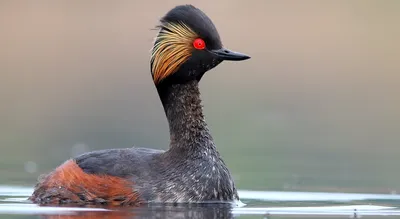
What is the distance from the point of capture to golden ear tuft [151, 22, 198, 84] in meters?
14.3

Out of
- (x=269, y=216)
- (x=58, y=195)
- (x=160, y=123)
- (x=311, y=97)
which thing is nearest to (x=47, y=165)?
(x=58, y=195)

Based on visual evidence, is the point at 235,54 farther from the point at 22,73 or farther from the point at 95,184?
the point at 22,73

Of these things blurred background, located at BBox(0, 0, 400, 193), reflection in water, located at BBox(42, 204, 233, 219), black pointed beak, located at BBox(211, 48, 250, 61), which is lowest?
reflection in water, located at BBox(42, 204, 233, 219)

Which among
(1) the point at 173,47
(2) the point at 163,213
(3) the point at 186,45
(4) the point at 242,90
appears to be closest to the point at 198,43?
(3) the point at 186,45

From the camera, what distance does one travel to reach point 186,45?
47.0ft

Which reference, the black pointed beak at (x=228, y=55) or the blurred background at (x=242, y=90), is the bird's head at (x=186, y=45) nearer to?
the black pointed beak at (x=228, y=55)

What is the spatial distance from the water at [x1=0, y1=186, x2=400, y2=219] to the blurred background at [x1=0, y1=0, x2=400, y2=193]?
1016 millimetres

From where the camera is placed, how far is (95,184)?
548 inches

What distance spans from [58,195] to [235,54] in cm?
271

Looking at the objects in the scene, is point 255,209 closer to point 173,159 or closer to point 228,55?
point 173,159

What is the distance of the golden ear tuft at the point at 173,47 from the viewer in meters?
14.3

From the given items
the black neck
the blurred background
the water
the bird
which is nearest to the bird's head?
the bird

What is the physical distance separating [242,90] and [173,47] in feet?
64.4

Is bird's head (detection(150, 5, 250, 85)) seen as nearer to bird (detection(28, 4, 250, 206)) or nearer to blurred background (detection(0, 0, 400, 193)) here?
bird (detection(28, 4, 250, 206))
